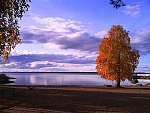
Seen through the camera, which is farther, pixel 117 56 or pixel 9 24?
pixel 117 56

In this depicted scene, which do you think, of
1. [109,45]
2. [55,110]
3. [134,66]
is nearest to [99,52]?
[109,45]

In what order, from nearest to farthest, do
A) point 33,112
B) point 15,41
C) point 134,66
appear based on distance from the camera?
point 33,112 < point 15,41 < point 134,66

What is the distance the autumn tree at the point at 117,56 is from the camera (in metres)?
65.4

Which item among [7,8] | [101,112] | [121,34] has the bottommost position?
[101,112]

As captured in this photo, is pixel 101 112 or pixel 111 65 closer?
pixel 101 112

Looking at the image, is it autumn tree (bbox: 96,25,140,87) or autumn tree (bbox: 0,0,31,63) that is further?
autumn tree (bbox: 96,25,140,87)

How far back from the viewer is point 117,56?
65.5 metres

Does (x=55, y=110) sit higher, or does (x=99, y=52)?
(x=99, y=52)

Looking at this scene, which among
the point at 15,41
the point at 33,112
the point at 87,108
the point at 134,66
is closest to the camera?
the point at 33,112

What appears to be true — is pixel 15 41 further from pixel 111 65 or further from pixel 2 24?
pixel 111 65

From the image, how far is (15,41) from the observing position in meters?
34.7

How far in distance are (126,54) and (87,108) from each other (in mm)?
36466

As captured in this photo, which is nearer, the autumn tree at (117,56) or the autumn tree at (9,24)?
the autumn tree at (9,24)

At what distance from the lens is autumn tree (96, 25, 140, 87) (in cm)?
6538
